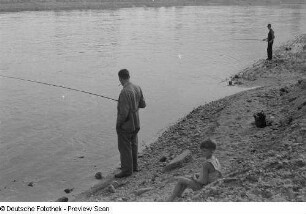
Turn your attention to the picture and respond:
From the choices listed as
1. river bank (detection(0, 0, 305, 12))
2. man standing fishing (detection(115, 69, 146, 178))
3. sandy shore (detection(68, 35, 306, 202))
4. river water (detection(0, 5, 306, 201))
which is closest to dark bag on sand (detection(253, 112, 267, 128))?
sandy shore (detection(68, 35, 306, 202))

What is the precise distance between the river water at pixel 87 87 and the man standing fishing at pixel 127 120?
2.91 ft

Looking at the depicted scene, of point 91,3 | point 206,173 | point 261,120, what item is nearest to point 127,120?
point 206,173

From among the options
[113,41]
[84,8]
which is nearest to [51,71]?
[113,41]

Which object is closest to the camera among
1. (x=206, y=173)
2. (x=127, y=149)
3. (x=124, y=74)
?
(x=206, y=173)

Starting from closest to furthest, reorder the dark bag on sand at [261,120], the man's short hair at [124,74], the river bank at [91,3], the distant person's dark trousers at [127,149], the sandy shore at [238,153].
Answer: the sandy shore at [238,153] < the man's short hair at [124,74] < the distant person's dark trousers at [127,149] < the dark bag on sand at [261,120] < the river bank at [91,3]

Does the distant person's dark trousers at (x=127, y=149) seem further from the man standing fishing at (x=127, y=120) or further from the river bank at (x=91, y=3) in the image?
the river bank at (x=91, y=3)

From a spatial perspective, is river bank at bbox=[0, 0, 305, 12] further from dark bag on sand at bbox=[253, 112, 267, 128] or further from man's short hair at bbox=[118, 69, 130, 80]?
man's short hair at bbox=[118, 69, 130, 80]

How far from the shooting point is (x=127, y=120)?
7402 millimetres

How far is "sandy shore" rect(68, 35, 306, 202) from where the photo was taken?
17.4 feet

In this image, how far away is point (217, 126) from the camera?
963cm

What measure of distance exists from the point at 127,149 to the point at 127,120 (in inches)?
21.0

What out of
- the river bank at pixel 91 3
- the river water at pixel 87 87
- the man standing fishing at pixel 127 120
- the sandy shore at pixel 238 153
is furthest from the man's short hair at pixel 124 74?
the river bank at pixel 91 3

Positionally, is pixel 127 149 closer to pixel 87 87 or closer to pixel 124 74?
pixel 124 74

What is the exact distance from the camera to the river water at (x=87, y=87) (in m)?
8.98
